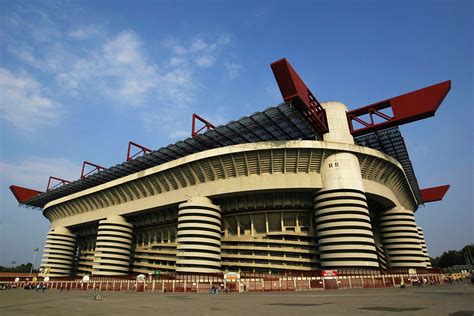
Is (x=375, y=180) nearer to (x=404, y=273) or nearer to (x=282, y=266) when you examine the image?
(x=404, y=273)

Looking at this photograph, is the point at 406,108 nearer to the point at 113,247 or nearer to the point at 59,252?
the point at 113,247

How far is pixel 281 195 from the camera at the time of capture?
1706 inches

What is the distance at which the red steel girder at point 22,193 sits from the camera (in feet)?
255

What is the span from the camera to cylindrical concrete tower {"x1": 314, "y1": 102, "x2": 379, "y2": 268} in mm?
35259

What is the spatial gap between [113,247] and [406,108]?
2007 inches

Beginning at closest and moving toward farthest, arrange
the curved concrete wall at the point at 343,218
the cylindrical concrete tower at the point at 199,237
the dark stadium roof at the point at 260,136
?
the curved concrete wall at the point at 343,218 → the dark stadium roof at the point at 260,136 → the cylindrical concrete tower at the point at 199,237

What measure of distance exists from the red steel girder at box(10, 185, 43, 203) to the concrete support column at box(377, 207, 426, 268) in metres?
84.3

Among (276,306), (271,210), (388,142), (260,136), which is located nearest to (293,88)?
(260,136)

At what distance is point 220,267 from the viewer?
43781 mm

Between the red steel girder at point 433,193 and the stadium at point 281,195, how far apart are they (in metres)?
27.3

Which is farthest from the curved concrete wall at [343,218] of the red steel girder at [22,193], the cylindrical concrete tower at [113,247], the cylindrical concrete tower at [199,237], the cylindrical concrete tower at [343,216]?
the red steel girder at [22,193]

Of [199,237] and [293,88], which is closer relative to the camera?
[293,88]

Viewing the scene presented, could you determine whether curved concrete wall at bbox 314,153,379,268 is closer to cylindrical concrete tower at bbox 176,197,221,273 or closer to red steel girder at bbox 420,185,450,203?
cylindrical concrete tower at bbox 176,197,221,273

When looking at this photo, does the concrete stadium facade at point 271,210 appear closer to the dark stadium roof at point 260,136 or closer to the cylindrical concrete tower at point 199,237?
the cylindrical concrete tower at point 199,237
